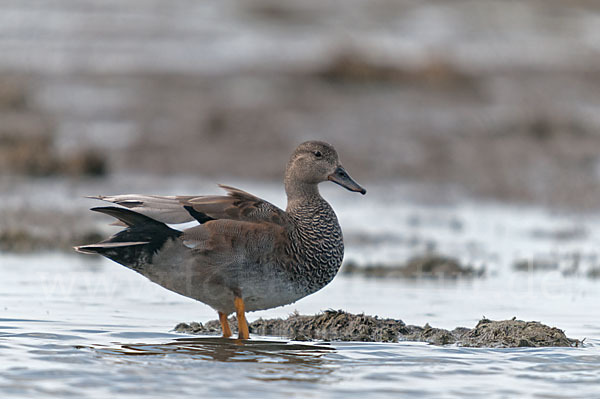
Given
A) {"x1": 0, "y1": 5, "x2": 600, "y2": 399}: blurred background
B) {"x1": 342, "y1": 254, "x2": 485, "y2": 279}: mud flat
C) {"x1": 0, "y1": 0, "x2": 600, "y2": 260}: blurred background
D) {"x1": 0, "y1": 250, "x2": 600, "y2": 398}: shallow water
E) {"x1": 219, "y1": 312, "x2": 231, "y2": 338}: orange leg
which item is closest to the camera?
{"x1": 0, "y1": 250, "x2": 600, "y2": 398}: shallow water

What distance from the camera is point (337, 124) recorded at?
1630 centimetres

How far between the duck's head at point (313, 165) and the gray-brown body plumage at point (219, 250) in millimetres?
570

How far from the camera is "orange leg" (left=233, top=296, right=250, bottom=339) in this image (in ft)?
20.9

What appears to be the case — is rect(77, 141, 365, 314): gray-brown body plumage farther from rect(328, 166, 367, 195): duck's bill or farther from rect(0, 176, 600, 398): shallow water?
rect(328, 166, 367, 195): duck's bill

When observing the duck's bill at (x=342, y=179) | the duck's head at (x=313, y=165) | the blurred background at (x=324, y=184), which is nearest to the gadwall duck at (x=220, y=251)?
the blurred background at (x=324, y=184)

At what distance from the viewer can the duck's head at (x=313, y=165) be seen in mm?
7148

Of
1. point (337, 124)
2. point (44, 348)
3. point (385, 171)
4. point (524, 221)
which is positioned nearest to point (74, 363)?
point (44, 348)

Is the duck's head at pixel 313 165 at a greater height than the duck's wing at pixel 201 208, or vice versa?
the duck's head at pixel 313 165

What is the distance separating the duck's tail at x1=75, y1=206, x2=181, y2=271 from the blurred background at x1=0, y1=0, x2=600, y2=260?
3.24 metres

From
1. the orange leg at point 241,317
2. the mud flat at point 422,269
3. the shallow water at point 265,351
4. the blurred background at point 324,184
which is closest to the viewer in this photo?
the shallow water at point 265,351

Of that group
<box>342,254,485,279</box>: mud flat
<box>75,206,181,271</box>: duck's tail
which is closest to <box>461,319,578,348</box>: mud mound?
<box>75,206,181,271</box>: duck's tail

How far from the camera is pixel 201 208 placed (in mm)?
6469

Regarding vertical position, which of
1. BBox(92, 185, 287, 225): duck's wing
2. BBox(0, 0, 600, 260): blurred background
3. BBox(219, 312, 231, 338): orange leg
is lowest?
BBox(219, 312, 231, 338): orange leg

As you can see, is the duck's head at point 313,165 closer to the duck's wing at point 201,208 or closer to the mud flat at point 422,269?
the duck's wing at point 201,208
